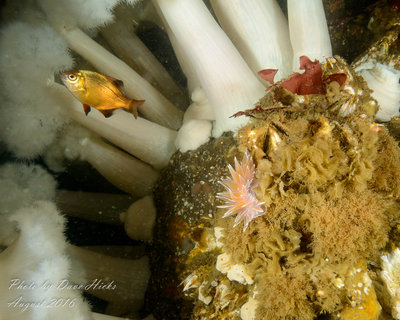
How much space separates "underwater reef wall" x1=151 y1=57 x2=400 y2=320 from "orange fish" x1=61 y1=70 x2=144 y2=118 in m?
1.56

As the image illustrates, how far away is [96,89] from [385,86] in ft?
9.24

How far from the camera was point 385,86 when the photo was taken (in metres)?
2.80

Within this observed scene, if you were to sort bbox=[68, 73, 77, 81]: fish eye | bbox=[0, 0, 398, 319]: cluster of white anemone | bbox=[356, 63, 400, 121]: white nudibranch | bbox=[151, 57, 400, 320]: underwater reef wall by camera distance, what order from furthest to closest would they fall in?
bbox=[0, 0, 398, 319]: cluster of white anemone
bbox=[68, 73, 77, 81]: fish eye
bbox=[356, 63, 400, 121]: white nudibranch
bbox=[151, 57, 400, 320]: underwater reef wall

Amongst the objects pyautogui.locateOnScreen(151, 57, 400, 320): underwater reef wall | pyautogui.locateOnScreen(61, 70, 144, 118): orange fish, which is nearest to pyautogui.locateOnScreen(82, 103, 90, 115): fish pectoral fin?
pyautogui.locateOnScreen(61, 70, 144, 118): orange fish

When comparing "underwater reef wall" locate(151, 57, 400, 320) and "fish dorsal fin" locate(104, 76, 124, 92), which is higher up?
"fish dorsal fin" locate(104, 76, 124, 92)

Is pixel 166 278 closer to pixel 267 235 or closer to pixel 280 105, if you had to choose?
pixel 267 235

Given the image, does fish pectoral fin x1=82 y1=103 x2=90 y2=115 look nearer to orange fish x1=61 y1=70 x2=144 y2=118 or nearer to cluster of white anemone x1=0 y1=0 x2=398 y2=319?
orange fish x1=61 y1=70 x2=144 y2=118

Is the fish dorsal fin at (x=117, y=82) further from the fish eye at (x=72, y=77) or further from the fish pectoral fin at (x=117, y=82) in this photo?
the fish eye at (x=72, y=77)

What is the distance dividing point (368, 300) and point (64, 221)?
8.63ft

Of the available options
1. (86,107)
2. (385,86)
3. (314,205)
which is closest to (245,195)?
(314,205)

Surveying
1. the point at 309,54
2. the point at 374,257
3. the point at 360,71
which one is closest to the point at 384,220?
the point at 374,257

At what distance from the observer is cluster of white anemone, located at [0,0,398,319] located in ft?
10.0

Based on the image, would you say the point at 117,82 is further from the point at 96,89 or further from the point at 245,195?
the point at 245,195

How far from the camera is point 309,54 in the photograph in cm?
303
